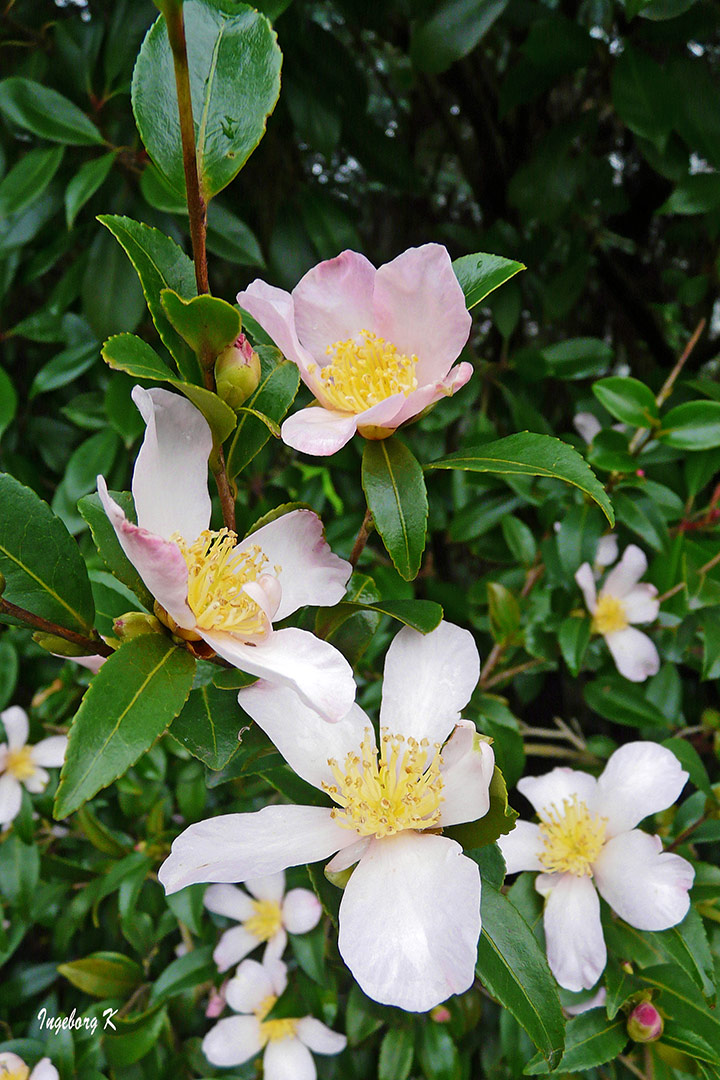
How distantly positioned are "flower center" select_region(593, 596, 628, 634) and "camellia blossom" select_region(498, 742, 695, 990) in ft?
0.99

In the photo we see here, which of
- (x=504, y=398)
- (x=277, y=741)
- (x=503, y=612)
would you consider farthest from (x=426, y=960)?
(x=504, y=398)

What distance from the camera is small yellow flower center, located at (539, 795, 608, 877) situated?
2.18 feet

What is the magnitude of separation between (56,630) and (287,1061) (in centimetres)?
75

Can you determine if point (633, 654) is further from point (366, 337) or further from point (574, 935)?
point (366, 337)

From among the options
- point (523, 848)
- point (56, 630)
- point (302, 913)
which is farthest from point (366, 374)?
point (302, 913)

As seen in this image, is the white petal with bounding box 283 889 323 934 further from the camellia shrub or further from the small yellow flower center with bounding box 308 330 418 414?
the small yellow flower center with bounding box 308 330 418 414

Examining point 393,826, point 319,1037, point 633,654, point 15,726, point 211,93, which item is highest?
point 211,93

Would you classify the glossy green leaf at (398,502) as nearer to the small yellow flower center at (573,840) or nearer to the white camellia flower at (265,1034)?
the small yellow flower center at (573,840)

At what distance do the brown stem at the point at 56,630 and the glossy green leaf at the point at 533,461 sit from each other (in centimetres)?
24

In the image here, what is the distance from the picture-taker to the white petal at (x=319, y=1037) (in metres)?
0.95

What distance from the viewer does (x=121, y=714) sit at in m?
0.38

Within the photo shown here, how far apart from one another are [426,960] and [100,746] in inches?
8.0

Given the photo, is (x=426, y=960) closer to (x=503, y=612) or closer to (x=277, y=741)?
(x=277, y=741)

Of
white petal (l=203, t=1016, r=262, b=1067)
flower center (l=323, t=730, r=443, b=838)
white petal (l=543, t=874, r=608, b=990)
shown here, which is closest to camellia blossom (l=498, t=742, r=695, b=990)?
white petal (l=543, t=874, r=608, b=990)
